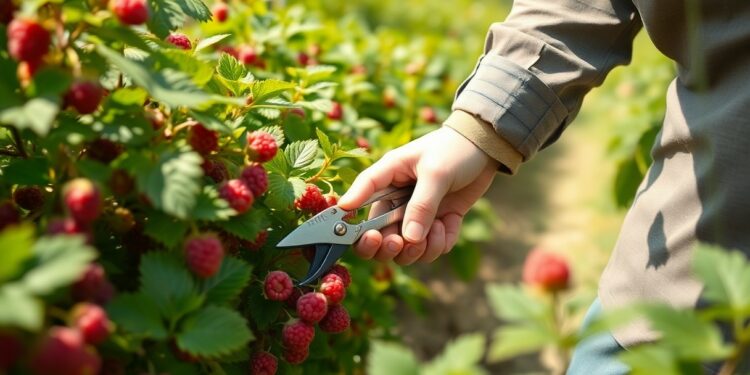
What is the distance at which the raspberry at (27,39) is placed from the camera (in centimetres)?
84

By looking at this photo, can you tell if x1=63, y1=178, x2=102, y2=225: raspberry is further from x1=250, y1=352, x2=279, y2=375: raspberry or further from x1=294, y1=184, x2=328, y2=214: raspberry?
x1=294, y1=184, x2=328, y2=214: raspberry

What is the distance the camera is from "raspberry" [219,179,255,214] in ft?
3.24

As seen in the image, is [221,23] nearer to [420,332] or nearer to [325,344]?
[325,344]

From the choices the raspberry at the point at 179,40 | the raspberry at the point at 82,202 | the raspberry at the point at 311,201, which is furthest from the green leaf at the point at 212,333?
the raspberry at the point at 179,40

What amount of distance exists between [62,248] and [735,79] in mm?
935

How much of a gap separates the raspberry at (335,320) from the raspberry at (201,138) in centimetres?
32

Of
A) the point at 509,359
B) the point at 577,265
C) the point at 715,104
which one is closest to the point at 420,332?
the point at 509,359

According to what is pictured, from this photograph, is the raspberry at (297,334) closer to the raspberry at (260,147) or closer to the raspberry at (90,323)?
the raspberry at (260,147)

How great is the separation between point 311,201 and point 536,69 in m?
0.47

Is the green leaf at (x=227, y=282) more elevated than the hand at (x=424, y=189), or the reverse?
the green leaf at (x=227, y=282)

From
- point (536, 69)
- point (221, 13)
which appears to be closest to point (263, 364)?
point (536, 69)

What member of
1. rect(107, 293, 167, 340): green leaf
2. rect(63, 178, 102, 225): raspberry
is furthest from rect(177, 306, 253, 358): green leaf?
rect(63, 178, 102, 225): raspberry

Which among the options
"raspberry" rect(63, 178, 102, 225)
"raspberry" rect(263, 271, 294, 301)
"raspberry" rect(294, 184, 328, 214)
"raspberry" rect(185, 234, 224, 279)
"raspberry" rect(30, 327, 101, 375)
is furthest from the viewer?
"raspberry" rect(294, 184, 328, 214)

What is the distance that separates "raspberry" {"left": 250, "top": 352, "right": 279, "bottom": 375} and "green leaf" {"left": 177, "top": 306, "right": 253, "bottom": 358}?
0.19 m
